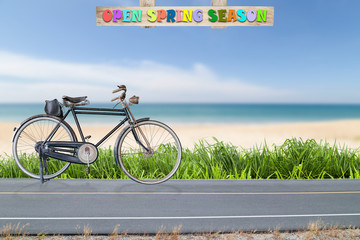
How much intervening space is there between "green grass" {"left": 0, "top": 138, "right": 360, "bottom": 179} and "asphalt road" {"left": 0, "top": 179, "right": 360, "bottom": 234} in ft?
1.27

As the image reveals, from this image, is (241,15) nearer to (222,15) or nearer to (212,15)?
(222,15)

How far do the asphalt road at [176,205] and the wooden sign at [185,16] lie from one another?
2.51 metres

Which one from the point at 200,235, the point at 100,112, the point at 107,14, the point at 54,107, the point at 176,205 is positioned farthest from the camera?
the point at 107,14

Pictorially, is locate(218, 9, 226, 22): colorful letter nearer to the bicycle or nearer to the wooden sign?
the wooden sign

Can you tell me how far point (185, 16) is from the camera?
203 inches

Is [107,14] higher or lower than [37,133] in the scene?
higher

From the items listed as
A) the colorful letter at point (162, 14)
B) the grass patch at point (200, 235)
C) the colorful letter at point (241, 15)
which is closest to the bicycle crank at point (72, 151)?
the grass patch at point (200, 235)

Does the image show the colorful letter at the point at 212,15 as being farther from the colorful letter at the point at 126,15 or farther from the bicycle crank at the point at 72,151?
the bicycle crank at the point at 72,151

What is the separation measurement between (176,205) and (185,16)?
3053 millimetres

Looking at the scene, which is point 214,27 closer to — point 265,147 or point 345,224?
point 265,147

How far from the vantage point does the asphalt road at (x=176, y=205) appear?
3.05 metres

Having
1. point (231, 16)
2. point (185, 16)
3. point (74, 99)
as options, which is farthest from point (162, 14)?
point (74, 99)

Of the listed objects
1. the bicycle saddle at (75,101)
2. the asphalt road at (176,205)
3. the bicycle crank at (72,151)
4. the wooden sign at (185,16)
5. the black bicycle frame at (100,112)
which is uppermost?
the wooden sign at (185,16)

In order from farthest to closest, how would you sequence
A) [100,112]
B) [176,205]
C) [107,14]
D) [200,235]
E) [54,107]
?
[107,14] → [54,107] → [100,112] → [176,205] → [200,235]
